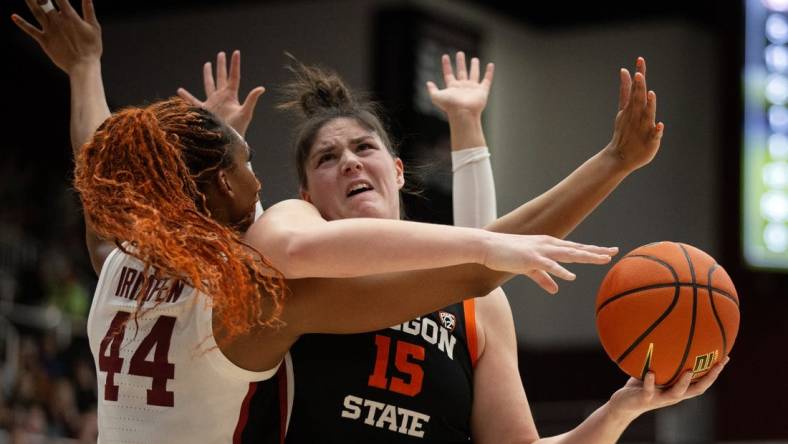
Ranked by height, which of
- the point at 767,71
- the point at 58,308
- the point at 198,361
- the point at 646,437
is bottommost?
the point at 646,437

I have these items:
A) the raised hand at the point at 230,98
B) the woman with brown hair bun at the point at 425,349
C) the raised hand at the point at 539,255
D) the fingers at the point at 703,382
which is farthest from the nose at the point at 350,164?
the fingers at the point at 703,382

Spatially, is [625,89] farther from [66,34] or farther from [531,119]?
[531,119]

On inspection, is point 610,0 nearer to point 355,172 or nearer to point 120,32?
point 120,32

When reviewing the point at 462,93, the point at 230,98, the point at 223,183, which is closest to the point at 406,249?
the point at 223,183

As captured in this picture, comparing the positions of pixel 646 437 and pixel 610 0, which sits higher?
pixel 610 0

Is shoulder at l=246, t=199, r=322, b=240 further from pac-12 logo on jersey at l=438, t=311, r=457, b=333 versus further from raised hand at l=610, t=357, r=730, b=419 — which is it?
raised hand at l=610, t=357, r=730, b=419

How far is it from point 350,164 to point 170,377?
31.6 inches

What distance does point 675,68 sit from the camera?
13.2m

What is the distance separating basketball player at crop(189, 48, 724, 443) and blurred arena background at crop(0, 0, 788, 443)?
7.34 meters

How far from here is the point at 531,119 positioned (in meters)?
14.2

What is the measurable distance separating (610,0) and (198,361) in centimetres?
1148

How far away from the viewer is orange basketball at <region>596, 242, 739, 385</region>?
269 centimetres

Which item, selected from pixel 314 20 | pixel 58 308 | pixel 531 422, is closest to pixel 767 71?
pixel 314 20

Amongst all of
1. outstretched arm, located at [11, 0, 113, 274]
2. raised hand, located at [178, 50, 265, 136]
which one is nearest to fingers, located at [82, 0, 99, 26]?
outstretched arm, located at [11, 0, 113, 274]
